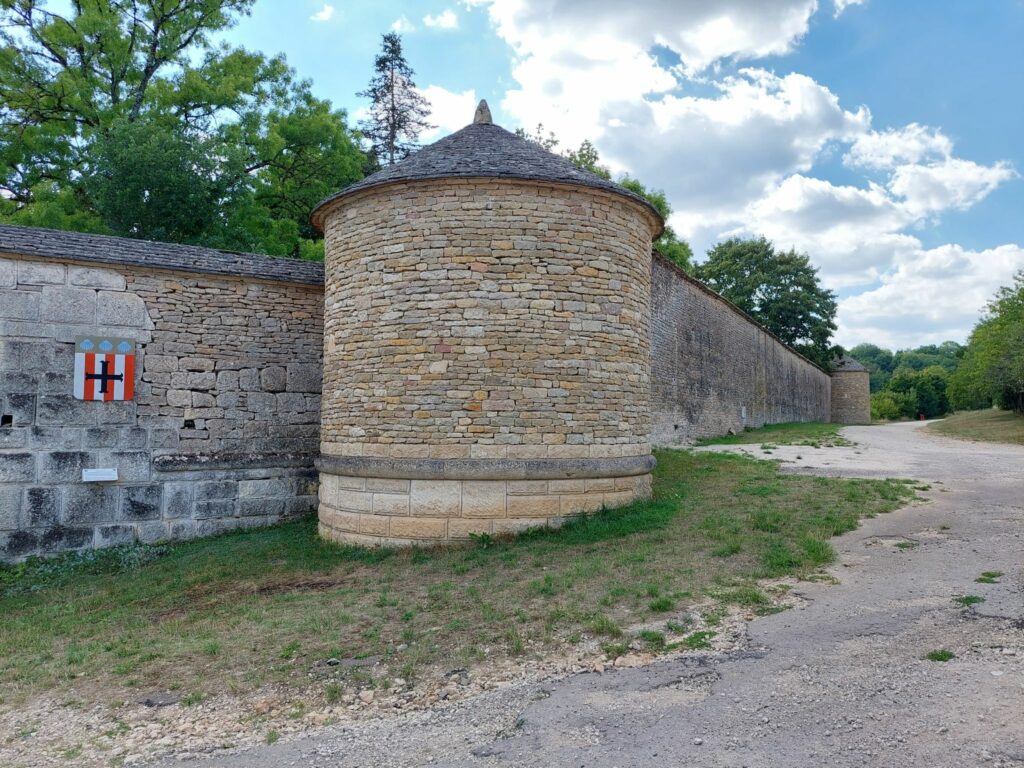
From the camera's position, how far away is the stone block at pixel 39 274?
8.95 meters

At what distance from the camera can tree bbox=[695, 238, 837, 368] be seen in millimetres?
42094

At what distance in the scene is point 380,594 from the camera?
22.6ft

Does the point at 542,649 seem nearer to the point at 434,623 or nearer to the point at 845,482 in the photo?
the point at 434,623

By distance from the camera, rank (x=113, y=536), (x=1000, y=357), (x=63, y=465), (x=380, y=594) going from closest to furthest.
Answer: (x=380, y=594) → (x=63, y=465) → (x=113, y=536) → (x=1000, y=357)

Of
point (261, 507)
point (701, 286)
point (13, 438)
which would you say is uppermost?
point (701, 286)

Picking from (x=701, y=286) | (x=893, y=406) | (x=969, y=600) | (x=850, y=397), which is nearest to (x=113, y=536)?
(x=969, y=600)

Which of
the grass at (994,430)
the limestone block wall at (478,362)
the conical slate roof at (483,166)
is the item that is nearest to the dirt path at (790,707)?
the limestone block wall at (478,362)

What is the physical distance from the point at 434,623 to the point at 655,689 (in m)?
2.27

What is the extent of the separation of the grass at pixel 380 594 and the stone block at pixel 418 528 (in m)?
0.24

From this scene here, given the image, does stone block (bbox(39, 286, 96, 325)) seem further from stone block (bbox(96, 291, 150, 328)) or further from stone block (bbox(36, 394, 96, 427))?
stone block (bbox(36, 394, 96, 427))

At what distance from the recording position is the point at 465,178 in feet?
29.1

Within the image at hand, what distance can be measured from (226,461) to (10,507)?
2.73 metres

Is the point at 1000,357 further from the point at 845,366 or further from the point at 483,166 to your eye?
the point at 483,166

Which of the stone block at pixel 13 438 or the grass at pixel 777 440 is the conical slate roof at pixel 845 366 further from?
the stone block at pixel 13 438
